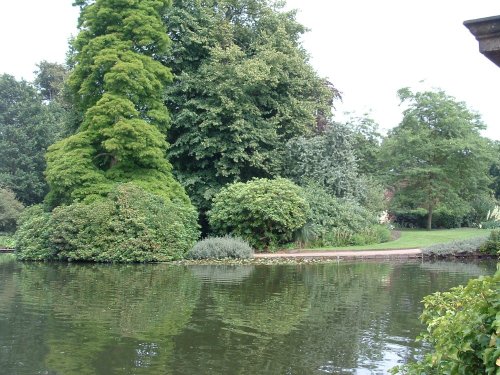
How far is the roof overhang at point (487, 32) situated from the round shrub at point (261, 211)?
78.1ft

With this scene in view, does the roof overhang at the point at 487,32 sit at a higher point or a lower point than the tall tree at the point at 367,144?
lower

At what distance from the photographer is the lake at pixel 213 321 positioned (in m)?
8.67

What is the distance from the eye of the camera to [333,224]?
30.0 metres

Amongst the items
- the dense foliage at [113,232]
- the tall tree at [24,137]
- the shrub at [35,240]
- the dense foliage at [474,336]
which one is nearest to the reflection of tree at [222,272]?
the dense foliage at [113,232]

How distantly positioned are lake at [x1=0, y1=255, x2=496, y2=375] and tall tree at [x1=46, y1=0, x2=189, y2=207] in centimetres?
728

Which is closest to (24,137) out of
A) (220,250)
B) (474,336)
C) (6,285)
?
(220,250)

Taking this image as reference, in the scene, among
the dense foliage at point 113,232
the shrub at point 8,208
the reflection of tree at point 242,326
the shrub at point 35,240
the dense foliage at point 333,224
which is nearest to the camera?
the reflection of tree at point 242,326

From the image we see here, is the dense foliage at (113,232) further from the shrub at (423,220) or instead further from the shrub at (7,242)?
the shrub at (423,220)

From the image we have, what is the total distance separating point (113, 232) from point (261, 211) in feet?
23.2

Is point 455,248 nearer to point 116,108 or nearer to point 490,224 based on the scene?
point 116,108

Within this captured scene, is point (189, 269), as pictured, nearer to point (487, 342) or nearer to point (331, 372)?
point (331, 372)

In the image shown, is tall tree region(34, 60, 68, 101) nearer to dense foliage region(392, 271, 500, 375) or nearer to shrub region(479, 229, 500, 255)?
shrub region(479, 229, 500, 255)

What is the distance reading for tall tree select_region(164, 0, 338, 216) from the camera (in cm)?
3056

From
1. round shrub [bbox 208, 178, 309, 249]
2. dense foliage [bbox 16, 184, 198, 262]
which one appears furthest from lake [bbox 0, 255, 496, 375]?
round shrub [bbox 208, 178, 309, 249]
